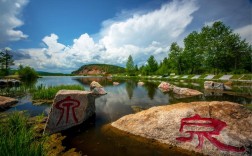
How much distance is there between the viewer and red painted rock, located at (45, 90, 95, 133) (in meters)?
7.72

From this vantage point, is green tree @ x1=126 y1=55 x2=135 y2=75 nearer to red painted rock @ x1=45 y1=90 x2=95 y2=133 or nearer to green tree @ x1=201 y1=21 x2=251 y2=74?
green tree @ x1=201 y1=21 x2=251 y2=74

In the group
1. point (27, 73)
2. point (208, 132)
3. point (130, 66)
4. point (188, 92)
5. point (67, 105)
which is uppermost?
point (130, 66)

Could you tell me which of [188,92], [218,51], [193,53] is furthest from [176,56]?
[188,92]

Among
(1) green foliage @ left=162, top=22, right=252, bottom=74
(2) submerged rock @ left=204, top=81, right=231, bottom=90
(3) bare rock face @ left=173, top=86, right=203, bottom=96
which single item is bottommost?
(3) bare rock face @ left=173, top=86, right=203, bottom=96

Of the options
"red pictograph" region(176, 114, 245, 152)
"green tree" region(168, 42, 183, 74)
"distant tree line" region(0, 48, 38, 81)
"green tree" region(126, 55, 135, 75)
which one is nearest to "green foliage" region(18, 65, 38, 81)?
"distant tree line" region(0, 48, 38, 81)

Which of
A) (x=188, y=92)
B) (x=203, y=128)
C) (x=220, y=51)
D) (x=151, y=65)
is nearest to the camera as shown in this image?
(x=203, y=128)

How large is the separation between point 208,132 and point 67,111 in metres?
6.93

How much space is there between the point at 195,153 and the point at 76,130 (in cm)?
576

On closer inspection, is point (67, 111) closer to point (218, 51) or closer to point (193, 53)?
point (218, 51)

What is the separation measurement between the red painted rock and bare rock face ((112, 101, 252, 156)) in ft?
10.0

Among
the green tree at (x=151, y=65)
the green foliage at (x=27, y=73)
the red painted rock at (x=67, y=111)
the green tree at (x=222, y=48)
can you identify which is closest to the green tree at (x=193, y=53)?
the green tree at (x=222, y=48)

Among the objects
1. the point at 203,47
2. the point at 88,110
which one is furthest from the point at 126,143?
the point at 203,47

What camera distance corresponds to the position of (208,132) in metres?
6.10

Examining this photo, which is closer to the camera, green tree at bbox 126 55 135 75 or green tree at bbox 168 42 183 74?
green tree at bbox 168 42 183 74
